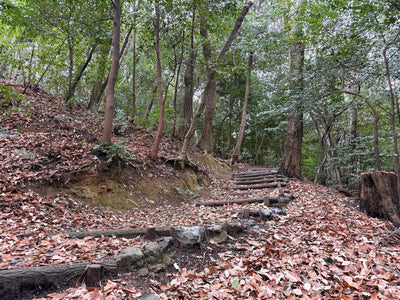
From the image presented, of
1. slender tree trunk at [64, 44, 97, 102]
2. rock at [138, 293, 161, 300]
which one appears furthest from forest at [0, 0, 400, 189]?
rock at [138, 293, 161, 300]

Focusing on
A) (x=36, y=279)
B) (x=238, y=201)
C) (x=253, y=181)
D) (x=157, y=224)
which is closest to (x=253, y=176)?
(x=253, y=181)

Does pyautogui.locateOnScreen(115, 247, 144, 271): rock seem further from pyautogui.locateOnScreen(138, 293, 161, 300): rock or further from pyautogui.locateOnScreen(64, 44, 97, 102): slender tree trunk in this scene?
pyautogui.locateOnScreen(64, 44, 97, 102): slender tree trunk

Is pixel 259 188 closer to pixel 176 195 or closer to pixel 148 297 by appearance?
pixel 176 195

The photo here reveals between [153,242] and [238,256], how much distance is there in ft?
3.83

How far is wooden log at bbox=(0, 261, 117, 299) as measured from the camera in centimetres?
205

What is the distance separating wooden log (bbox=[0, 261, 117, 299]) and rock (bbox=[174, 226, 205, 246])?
1119 millimetres

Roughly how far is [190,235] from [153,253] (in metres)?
0.65

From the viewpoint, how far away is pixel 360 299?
91.0 inches

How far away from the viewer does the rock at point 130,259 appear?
2.51 metres

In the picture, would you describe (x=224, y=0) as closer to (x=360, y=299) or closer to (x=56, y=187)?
(x=56, y=187)

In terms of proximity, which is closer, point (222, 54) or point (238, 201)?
point (238, 201)

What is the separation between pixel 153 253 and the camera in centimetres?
280

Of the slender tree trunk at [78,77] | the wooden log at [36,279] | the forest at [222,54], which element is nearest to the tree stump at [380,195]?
the forest at [222,54]

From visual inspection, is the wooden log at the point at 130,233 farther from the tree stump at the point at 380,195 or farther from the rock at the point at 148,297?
the tree stump at the point at 380,195
